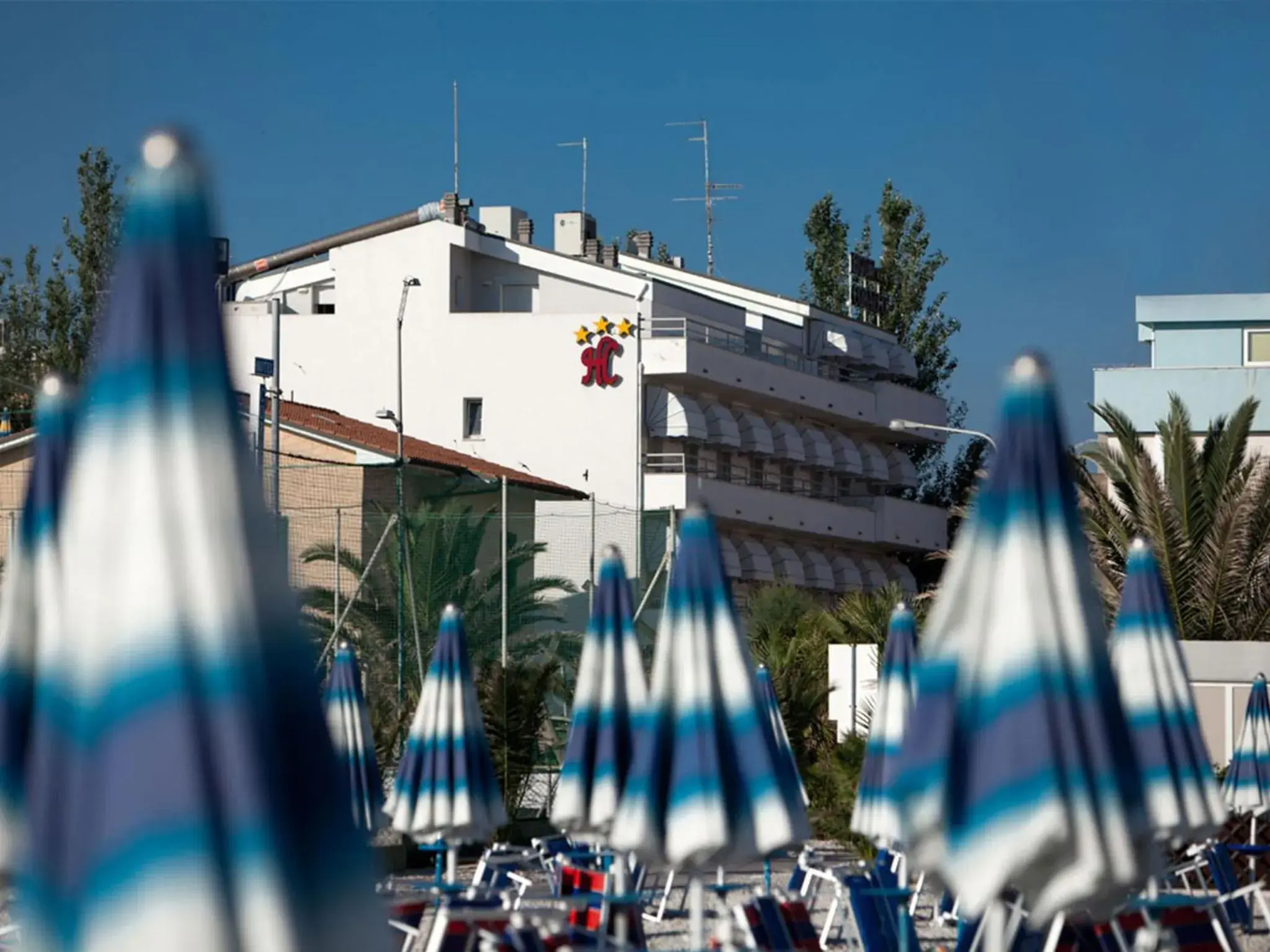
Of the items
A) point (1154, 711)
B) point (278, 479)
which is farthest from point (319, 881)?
point (278, 479)

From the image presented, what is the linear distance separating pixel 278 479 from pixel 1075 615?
706 inches

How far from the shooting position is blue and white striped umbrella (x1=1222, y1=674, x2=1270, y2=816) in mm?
18984

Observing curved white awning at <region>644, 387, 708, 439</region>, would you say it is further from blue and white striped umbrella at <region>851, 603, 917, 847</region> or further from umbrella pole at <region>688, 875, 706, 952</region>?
umbrella pole at <region>688, 875, 706, 952</region>

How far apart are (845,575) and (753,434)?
7.34 m

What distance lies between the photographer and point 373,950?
→ 388 cm

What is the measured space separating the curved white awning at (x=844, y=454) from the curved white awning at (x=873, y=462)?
58cm

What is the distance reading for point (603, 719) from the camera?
1453cm

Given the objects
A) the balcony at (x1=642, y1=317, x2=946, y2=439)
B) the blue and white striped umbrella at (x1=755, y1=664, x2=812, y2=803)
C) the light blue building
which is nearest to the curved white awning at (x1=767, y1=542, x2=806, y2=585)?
the balcony at (x1=642, y1=317, x2=946, y2=439)

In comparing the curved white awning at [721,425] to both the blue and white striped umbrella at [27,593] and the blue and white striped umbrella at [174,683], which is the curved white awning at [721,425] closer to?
the blue and white striped umbrella at [27,593]

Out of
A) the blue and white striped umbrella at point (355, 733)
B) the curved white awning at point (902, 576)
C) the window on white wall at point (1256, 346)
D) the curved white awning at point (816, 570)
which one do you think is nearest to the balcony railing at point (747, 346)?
the curved white awning at point (816, 570)

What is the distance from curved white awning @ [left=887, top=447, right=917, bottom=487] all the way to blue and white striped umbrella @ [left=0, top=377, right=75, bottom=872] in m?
61.5

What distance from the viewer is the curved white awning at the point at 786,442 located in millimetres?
60562

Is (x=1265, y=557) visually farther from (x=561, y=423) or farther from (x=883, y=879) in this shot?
(x=561, y=423)

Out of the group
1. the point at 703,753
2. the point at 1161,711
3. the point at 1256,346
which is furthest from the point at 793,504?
the point at 703,753
